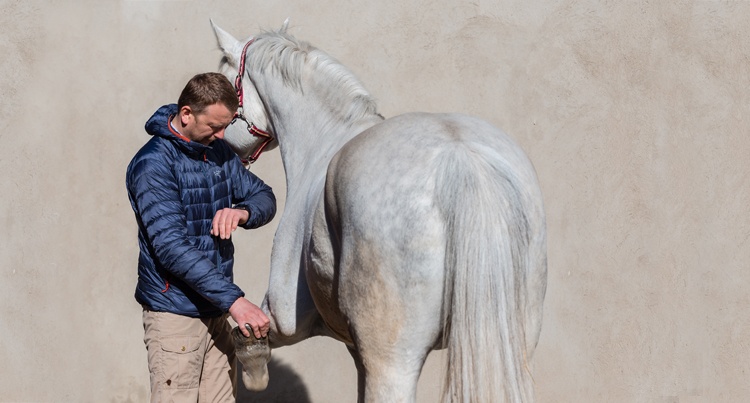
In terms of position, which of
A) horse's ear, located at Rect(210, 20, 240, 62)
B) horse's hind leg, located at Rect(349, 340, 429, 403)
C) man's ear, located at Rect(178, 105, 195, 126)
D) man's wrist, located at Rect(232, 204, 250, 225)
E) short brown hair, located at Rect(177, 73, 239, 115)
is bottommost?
horse's hind leg, located at Rect(349, 340, 429, 403)

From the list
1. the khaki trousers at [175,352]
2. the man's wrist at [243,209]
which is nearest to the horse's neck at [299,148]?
the man's wrist at [243,209]

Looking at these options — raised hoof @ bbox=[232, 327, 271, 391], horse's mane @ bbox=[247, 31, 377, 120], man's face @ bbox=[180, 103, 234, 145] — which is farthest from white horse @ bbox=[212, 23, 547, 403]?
horse's mane @ bbox=[247, 31, 377, 120]

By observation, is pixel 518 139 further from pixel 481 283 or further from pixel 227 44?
pixel 481 283

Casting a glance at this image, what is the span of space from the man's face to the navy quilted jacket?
0.13 feet

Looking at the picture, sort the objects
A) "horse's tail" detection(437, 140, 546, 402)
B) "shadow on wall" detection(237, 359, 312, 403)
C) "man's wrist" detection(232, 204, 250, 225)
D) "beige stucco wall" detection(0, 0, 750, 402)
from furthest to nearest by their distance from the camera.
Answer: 1. "shadow on wall" detection(237, 359, 312, 403)
2. "beige stucco wall" detection(0, 0, 750, 402)
3. "man's wrist" detection(232, 204, 250, 225)
4. "horse's tail" detection(437, 140, 546, 402)

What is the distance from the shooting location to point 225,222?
10.1 ft

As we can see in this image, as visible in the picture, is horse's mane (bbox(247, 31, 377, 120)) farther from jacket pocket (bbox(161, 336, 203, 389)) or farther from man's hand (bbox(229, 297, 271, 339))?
jacket pocket (bbox(161, 336, 203, 389))

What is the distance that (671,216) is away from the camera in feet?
15.5

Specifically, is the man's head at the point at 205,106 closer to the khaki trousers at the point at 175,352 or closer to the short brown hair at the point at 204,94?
the short brown hair at the point at 204,94

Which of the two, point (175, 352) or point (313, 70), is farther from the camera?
point (313, 70)

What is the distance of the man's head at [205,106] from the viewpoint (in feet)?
9.75

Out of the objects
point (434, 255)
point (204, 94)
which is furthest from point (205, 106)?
point (434, 255)

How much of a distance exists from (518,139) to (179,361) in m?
2.47

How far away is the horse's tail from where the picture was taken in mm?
2299
